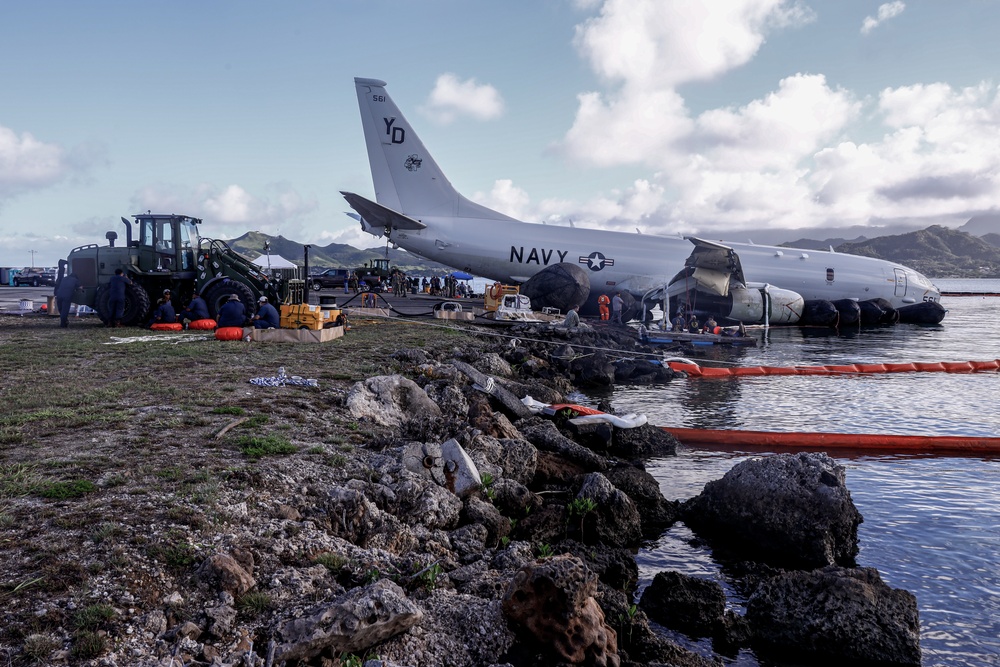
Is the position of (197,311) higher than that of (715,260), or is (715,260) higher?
(715,260)

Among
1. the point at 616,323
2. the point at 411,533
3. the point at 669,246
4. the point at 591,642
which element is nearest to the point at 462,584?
the point at 411,533

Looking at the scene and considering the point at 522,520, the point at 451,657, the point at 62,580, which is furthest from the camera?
the point at 522,520

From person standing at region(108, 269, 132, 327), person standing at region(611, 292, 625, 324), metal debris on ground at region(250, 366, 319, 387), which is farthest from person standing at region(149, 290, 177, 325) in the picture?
person standing at region(611, 292, 625, 324)

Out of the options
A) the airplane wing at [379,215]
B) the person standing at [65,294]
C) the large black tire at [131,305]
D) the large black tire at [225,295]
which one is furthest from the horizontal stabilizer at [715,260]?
the person standing at [65,294]

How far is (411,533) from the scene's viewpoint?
19.9ft

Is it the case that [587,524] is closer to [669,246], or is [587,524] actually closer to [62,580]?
[62,580]

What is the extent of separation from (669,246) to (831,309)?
958cm

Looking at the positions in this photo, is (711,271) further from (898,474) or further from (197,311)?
(197,311)

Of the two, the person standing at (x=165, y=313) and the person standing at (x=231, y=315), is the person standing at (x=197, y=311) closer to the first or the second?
the person standing at (x=165, y=313)

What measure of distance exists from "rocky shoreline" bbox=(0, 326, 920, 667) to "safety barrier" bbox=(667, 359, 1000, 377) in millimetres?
11781

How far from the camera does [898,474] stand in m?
10.6

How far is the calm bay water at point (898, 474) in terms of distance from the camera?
257 inches

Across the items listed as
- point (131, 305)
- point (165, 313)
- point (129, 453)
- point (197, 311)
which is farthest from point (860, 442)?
point (131, 305)

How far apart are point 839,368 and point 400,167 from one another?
72.3ft
